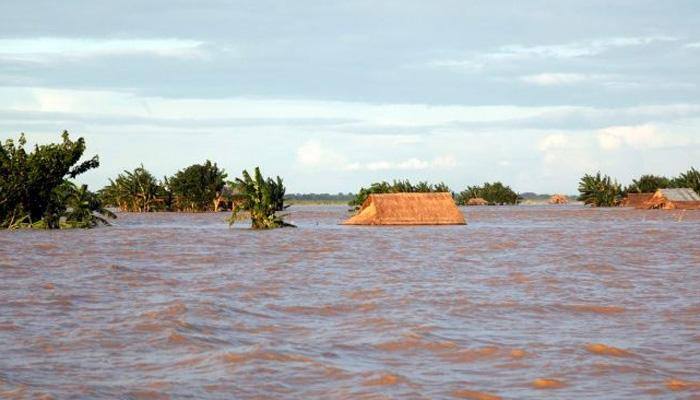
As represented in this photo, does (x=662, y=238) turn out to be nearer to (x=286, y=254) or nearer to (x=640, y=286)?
(x=286, y=254)

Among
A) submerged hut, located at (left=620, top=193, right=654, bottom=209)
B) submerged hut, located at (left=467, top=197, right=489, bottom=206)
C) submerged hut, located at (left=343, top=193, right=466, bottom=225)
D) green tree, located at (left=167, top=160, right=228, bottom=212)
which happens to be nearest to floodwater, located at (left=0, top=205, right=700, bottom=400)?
submerged hut, located at (left=343, top=193, right=466, bottom=225)

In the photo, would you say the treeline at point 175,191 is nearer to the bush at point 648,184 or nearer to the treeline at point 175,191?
the treeline at point 175,191

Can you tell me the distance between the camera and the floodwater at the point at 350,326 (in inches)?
301

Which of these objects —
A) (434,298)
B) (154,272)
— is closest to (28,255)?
(154,272)

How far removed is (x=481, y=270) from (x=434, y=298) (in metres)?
4.63

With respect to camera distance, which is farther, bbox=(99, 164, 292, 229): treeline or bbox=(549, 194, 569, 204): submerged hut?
bbox=(549, 194, 569, 204): submerged hut

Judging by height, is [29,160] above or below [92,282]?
above

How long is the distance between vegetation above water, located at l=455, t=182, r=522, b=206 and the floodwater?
79.5 metres

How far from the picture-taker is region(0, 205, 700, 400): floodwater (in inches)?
301

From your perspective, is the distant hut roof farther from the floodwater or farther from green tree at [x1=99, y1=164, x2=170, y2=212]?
the floodwater

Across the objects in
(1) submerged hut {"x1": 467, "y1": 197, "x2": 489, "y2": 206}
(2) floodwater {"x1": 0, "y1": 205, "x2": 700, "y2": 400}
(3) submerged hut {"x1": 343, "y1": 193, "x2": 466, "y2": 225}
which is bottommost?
(2) floodwater {"x1": 0, "y1": 205, "x2": 700, "y2": 400}

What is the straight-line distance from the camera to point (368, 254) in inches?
868

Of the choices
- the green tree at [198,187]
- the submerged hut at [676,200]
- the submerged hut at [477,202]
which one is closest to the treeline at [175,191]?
the green tree at [198,187]

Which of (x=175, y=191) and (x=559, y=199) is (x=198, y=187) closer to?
(x=175, y=191)
